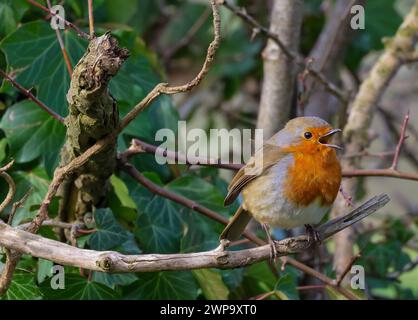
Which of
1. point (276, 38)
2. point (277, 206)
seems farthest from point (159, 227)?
point (276, 38)

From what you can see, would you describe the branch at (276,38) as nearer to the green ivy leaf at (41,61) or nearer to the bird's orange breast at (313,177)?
the bird's orange breast at (313,177)

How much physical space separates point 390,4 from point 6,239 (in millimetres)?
3099

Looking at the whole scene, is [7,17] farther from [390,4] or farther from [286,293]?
[390,4]

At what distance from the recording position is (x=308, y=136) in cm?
274

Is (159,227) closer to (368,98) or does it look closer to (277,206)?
(277,206)

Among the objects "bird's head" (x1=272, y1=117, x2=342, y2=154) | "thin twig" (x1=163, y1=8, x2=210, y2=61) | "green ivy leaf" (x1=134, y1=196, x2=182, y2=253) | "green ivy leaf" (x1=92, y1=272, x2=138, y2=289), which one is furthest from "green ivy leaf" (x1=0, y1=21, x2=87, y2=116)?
"thin twig" (x1=163, y1=8, x2=210, y2=61)

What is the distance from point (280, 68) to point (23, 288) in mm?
1619

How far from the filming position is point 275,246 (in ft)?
7.97

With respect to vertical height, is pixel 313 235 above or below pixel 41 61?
below

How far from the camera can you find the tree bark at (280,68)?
11.4 feet

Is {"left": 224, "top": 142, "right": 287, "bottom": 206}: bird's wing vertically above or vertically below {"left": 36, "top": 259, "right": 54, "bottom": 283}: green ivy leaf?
above

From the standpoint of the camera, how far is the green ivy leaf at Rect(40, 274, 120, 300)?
8.70 feet

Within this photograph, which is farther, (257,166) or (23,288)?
(257,166)

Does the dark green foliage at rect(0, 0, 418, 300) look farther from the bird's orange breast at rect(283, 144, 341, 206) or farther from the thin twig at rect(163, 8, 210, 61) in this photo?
the thin twig at rect(163, 8, 210, 61)
